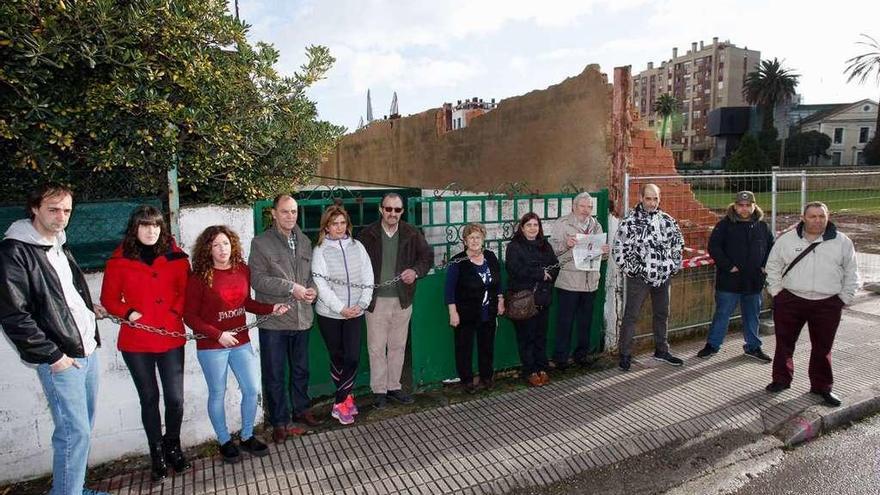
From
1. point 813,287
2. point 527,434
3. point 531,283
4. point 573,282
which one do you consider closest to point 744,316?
point 813,287

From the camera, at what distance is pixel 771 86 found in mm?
57875

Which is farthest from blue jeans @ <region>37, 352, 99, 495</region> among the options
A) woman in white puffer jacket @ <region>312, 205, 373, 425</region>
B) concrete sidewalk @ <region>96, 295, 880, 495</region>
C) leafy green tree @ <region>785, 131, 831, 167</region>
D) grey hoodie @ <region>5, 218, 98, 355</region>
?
leafy green tree @ <region>785, 131, 831, 167</region>

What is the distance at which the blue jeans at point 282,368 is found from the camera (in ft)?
13.2

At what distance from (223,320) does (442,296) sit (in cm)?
205

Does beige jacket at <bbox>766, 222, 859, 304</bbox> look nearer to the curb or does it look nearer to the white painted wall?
the curb

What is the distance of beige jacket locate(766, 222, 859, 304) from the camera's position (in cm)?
454

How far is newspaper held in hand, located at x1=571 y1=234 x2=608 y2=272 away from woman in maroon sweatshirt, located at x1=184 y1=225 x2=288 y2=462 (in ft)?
9.16

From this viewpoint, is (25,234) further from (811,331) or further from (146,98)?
(811,331)

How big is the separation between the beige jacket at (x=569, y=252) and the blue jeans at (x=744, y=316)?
166 cm

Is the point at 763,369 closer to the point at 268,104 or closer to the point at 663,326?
the point at 663,326

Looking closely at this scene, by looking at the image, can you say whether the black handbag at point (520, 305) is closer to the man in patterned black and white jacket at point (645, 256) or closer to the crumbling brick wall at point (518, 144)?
→ the man in patterned black and white jacket at point (645, 256)

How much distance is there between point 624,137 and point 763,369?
2.78m

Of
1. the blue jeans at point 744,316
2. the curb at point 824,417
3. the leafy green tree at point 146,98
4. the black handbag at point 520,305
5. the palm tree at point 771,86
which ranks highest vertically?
the palm tree at point 771,86

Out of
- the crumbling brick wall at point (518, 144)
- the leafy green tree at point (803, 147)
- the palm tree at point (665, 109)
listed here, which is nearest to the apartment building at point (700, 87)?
the palm tree at point (665, 109)
